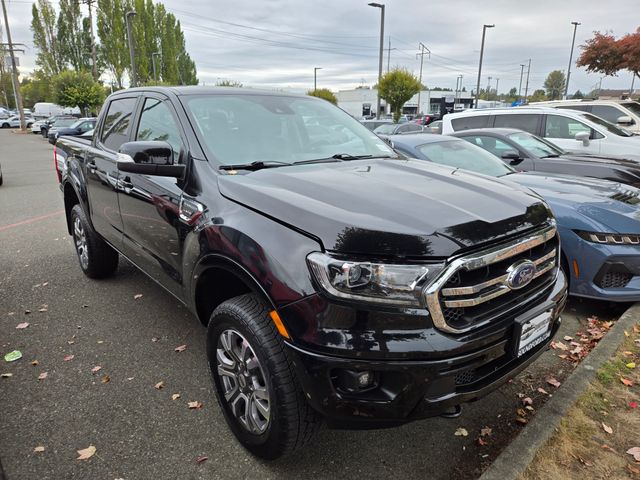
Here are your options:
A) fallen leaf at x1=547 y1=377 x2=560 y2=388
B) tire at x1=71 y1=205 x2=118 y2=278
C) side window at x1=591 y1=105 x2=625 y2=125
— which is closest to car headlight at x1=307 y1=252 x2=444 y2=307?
fallen leaf at x1=547 y1=377 x2=560 y2=388

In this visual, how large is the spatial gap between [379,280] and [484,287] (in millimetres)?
480

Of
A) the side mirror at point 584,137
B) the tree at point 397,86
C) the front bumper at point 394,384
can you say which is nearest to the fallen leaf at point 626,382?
the front bumper at point 394,384

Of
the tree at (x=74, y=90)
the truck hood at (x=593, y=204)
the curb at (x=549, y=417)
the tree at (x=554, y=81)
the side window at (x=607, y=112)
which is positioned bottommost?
the curb at (x=549, y=417)

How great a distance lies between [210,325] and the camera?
2396 millimetres

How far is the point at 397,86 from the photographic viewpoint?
3044cm

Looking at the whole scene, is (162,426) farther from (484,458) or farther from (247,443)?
(484,458)

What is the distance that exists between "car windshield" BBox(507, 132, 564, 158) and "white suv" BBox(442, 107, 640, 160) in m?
2.00

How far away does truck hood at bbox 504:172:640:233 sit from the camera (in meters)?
3.70

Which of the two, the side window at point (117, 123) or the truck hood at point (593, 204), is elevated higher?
the side window at point (117, 123)

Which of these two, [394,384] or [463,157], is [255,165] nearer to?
[394,384]

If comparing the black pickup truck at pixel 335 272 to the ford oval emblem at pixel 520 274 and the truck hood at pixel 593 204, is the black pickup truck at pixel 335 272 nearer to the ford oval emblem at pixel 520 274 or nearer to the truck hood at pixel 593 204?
the ford oval emblem at pixel 520 274

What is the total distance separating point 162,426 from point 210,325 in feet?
2.43

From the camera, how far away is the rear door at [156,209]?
278 centimetres

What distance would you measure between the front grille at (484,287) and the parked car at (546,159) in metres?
4.10
